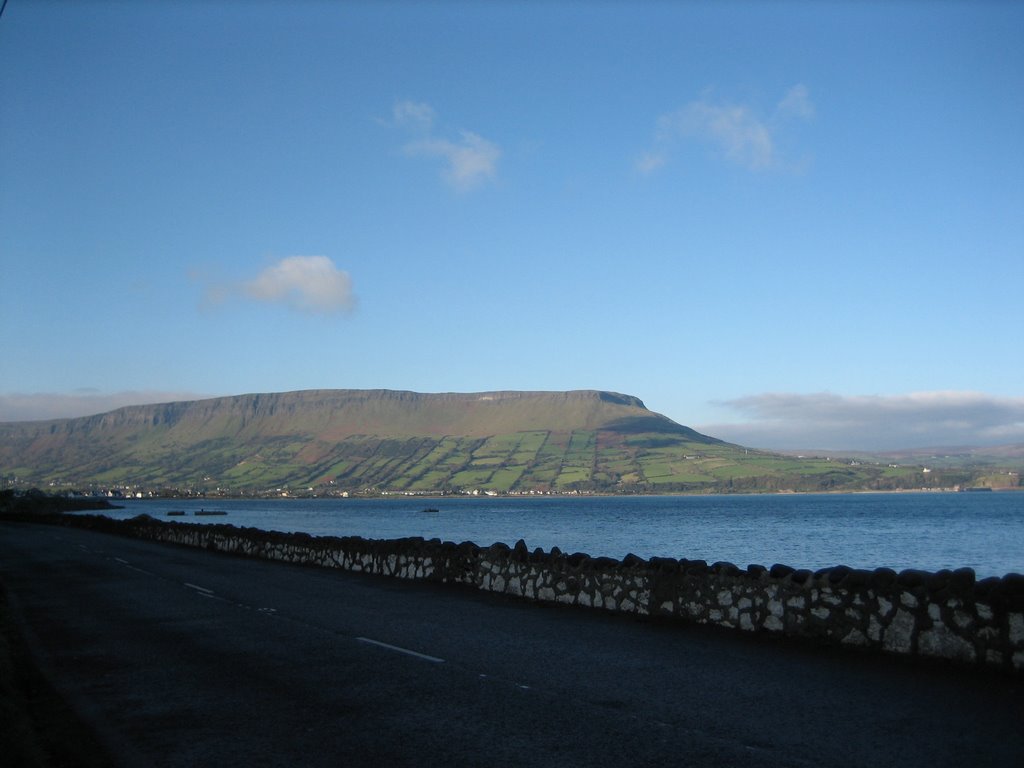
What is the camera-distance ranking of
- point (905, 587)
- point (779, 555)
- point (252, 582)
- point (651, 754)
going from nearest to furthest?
point (651, 754) < point (905, 587) < point (252, 582) < point (779, 555)

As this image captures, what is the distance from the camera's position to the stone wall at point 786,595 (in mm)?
9547

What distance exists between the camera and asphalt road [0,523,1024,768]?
22.7 feet

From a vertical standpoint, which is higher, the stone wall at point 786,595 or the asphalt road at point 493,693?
the stone wall at point 786,595

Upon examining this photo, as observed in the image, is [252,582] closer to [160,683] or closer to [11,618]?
[11,618]

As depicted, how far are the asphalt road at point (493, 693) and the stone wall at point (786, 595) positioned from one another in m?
0.42

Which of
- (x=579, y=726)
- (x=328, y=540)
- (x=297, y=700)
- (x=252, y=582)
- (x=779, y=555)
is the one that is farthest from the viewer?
(x=779, y=555)

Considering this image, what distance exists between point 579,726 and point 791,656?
412cm

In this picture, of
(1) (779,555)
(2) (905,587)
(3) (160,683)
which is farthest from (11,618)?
(1) (779,555)

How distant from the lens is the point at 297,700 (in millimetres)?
8703

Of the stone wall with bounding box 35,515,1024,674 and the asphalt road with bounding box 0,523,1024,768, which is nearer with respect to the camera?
the asphalt road with bounding box 0,523,1024,768

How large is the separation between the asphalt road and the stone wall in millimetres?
416

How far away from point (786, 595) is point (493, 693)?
4.84 meters

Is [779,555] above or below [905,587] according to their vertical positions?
below

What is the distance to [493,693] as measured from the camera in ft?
29.1
